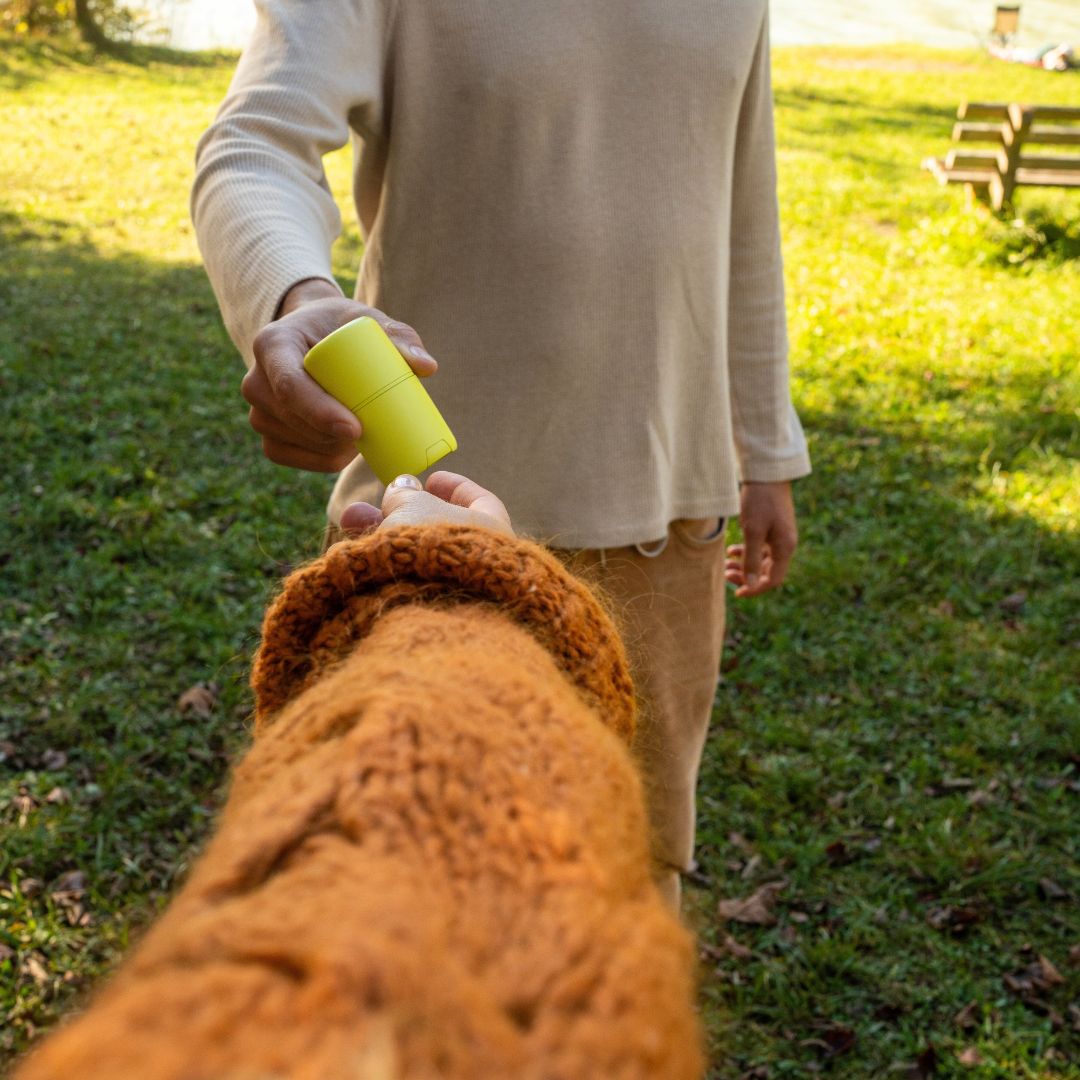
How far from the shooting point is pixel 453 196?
80.7 inches

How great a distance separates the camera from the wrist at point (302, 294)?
1579 mm

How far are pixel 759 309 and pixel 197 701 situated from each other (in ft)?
8.98

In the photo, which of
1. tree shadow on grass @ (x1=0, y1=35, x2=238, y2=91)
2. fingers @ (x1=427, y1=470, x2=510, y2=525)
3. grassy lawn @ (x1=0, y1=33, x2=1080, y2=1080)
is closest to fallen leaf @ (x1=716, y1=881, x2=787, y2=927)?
grassy lawn @ (x1=0, y1=33, x2=1080, y2=1080)

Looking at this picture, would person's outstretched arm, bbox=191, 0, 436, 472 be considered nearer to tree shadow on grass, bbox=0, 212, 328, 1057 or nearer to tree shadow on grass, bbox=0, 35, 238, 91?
tree shadow on grass, bbox=0, 212, 328, 1057

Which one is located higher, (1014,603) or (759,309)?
(759,309)

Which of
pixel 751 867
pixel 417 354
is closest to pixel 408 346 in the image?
pixel 417 354

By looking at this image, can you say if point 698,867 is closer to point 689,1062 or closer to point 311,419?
point 311,419

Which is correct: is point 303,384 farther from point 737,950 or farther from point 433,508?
point 737,950

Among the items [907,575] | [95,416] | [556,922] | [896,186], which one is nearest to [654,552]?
[556,922]

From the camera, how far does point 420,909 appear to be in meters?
0.56

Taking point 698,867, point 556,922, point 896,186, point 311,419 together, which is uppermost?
point 556,922

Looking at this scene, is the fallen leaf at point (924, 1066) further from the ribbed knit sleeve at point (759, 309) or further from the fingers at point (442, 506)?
the fingers at point (442, 506)

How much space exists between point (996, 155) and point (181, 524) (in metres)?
7.84

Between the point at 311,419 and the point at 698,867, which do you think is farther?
the point at 698,867
